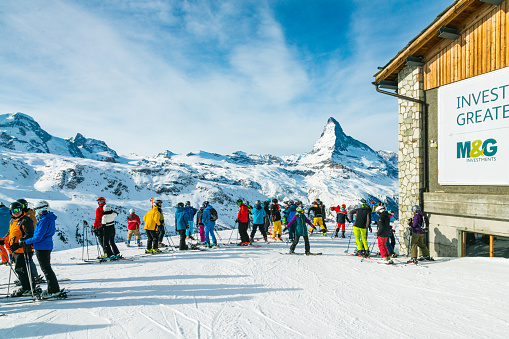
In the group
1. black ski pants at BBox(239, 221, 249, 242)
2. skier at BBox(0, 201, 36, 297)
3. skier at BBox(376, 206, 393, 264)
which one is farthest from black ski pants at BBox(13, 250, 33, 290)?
skier at BBox(376, 206, 393, 264)

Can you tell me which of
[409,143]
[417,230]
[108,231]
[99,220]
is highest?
[409,143]

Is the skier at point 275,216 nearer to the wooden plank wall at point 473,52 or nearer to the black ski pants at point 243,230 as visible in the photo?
the black ski pants at point 243,230

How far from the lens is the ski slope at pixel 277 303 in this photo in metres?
3.81

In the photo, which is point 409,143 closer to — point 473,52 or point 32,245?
point 473,52

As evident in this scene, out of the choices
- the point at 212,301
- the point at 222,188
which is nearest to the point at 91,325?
the point at 212,301

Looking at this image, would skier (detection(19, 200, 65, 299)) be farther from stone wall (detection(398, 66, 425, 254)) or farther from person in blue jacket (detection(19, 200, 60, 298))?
stone wall (detection(398, 66, 425, 254))

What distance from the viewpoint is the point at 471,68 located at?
7.88 meters

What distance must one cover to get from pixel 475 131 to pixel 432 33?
10.4ft

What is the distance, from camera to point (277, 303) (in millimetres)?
4770

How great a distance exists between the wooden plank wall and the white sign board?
266mm

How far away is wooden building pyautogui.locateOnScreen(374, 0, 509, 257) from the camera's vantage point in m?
7.18

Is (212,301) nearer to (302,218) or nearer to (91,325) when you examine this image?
(91,325)

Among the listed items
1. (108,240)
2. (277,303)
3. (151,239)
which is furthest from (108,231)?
(277,303)

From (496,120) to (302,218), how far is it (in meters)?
5.68
